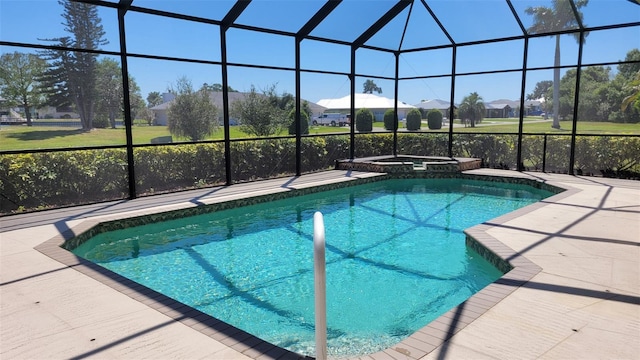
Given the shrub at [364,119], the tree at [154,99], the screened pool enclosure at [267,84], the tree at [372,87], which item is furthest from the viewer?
the tree at [372,87]

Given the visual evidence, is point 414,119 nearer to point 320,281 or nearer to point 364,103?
point 364,103

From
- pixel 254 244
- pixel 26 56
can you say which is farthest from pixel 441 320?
pixel 26 56

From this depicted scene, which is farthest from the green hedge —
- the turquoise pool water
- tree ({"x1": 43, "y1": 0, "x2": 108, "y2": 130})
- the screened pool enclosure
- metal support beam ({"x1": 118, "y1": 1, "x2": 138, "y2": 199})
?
the turquoise pool water

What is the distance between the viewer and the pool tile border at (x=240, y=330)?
2.64 metres

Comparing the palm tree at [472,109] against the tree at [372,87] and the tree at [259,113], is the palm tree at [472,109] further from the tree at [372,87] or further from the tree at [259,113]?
the tree at [259,113]

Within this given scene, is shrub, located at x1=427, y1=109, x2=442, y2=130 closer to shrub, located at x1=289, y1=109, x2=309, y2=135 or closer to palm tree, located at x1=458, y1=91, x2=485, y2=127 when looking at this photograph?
palm tree, located at x1=458, y1=91, x2=485, y2=127

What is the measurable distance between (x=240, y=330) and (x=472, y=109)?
16277 mm

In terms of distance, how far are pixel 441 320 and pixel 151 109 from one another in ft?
26.8

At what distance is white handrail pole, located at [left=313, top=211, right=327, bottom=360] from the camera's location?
79.0 inches

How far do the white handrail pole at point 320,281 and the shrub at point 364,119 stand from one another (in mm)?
15049

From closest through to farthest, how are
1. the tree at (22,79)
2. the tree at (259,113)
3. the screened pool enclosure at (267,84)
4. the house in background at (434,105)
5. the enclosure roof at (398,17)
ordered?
the tree at (22,79)
the screened pool enclosure at (267,84)
the enclosure roof at (398,17)
the tree at (259,113)
the house in background at (434,105)

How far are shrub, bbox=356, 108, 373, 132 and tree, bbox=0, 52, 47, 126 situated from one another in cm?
1160

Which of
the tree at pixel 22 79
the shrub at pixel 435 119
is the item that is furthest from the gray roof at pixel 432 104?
the tree at pixel 22 79

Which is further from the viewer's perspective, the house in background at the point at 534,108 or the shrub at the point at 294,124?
the house in background at the point at 534,108
